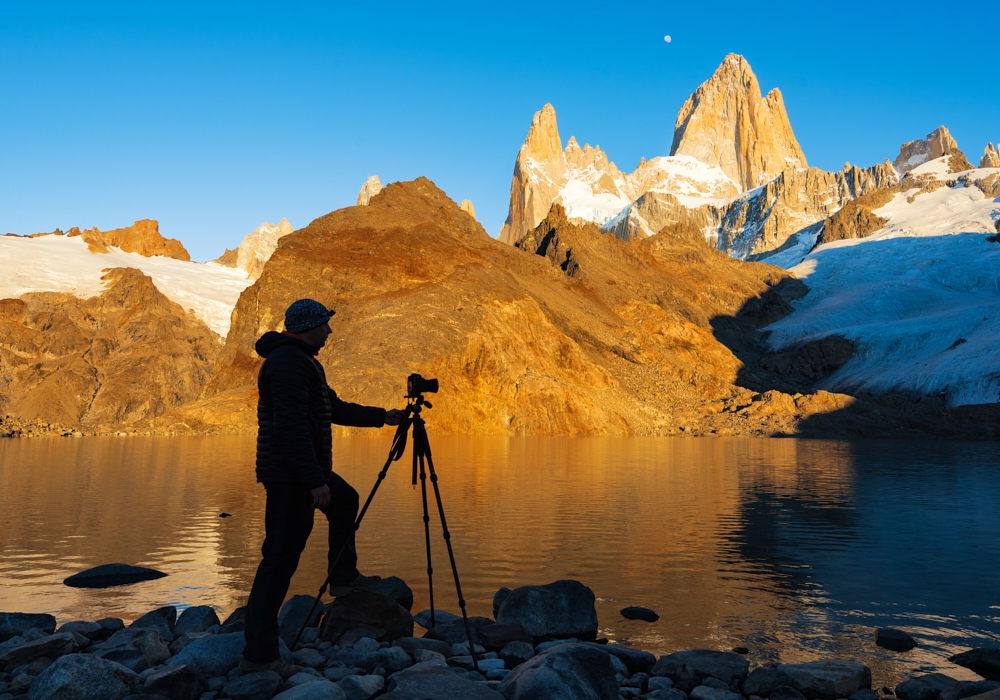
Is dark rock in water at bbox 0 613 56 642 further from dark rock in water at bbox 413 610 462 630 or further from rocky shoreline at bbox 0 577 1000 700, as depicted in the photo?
dark rock in water at bbox 413 610 462 630

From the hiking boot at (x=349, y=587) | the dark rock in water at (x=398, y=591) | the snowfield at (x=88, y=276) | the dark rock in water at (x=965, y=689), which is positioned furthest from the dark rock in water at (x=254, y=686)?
the snowfield at (x=88, y=276)

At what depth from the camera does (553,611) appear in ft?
26.2

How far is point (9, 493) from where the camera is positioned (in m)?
20.5

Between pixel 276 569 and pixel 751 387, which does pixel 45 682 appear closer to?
pixel 276 569

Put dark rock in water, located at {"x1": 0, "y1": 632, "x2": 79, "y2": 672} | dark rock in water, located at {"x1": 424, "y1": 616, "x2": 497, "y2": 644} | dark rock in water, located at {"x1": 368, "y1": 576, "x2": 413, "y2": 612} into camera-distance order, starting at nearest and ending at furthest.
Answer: dark rock in water, located at {"x1": 0, "y1": 632, "x2": 79, "y2": 672} → dark rock in water, located at {"x1": 424, "y1": 616, "x2": 497, "y2": 644} → dark rock in water, located at {"x1": 368, "y1": 576, "x2": 413, "y2": 612}

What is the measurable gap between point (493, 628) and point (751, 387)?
8933 centimetres

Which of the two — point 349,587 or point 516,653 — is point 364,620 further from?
point 516,653

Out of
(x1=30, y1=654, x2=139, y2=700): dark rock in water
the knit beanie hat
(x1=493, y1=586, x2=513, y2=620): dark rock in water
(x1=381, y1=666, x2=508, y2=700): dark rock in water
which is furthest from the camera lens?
(x1=493, y1=586, x2=513, y2=620): dark rock in water

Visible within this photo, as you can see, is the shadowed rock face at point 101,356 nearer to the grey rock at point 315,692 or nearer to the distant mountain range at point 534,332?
the distant mountain range at point 534,332

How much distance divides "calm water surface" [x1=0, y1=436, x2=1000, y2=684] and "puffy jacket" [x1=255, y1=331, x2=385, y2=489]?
3.59 meters

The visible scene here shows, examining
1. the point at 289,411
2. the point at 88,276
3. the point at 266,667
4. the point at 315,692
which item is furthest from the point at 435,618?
the point at 88,276

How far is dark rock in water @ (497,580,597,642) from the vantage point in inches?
309

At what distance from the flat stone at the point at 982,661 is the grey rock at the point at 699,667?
6.77ft

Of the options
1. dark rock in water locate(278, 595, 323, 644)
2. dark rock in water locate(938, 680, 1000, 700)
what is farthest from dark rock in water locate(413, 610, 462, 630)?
dark rock in water locate(938, 680, 1000, 700)
